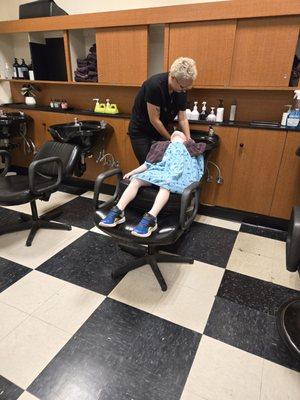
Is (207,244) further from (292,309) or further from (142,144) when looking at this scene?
(142,144)

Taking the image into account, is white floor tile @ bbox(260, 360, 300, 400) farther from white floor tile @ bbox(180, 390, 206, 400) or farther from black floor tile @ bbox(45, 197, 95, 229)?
black floor tile @ bbox(45, 197, 95, 229)

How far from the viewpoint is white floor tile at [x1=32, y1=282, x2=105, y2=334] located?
1.41 m

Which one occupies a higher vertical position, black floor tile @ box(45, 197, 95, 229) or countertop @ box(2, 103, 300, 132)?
countertop @ box(2, 103, 300, 132)

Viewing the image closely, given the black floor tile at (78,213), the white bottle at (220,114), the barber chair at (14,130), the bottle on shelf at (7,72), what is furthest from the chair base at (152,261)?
the bottle on shelf at (7,72)

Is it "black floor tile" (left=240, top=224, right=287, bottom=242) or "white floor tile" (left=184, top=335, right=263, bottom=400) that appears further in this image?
"black floor tile" (left=240, top=224, right=287, bottom=242)

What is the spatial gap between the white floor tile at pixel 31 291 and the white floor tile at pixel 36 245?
0.50ft

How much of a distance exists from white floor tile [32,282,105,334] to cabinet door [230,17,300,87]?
2153 millimetres

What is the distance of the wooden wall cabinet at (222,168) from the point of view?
7.77 ft

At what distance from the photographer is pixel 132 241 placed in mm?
1483

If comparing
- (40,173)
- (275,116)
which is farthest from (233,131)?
(40,173)

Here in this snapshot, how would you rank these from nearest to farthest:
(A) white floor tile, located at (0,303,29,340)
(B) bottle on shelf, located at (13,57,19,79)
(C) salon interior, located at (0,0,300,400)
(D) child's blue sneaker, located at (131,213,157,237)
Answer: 1. (C) salon interior, located at (0,0,300,400)
2. (A) white floor tile, located at (0,303,29,340)
3. (D) child's blue sneaker, located at (131,213,157,237)
4. (B) bottle on shelf, located at (13,57,19,79)

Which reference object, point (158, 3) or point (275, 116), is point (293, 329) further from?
point (158, 3)

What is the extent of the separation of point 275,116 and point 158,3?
1620mm

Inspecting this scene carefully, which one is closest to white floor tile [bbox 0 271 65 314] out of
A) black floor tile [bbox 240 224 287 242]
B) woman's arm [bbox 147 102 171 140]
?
woman's arm [bbox 147 102 171 140]
